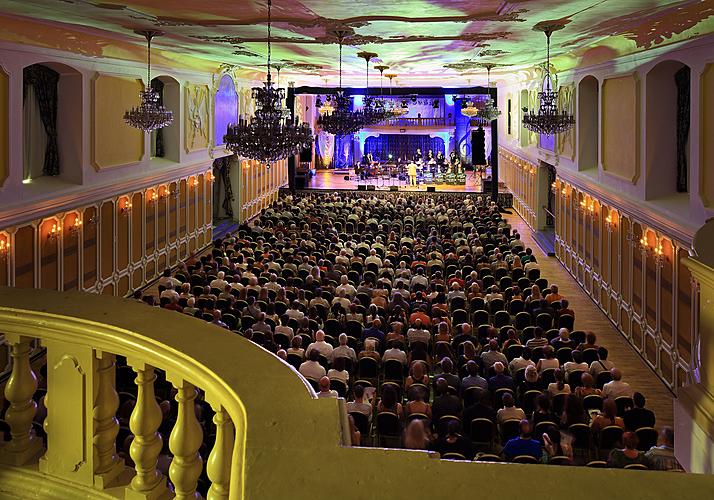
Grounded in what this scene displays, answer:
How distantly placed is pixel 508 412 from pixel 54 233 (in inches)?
394

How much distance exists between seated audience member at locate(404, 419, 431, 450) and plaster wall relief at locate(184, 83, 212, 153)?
54.5 feet

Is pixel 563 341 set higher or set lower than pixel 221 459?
lower

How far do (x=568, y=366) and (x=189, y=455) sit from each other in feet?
33.2

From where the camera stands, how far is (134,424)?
8.27 feet

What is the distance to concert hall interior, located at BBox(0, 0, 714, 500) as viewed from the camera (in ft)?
7.49

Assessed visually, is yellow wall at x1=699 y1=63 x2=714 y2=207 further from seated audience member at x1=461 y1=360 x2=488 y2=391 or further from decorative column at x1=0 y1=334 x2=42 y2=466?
decorative column at x1=0 y1=334 x2=42 y2=466

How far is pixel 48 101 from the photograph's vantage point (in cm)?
1557

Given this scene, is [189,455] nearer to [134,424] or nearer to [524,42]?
[134,424]

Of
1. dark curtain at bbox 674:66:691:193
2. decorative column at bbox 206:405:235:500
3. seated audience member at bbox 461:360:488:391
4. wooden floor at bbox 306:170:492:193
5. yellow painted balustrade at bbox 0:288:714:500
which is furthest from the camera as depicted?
wooden floor at bbox 306:170:492:193

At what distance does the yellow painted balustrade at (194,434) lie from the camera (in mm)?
1671

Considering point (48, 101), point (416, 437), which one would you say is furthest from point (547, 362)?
point (48, 101)

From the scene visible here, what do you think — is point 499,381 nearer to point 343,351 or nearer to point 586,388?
point 586,388

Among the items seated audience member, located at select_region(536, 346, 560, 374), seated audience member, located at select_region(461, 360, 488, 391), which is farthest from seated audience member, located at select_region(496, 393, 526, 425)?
seated audience member, located at select_region(536, 346, 560, 374)

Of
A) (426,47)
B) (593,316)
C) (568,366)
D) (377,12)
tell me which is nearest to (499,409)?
(568,366)
